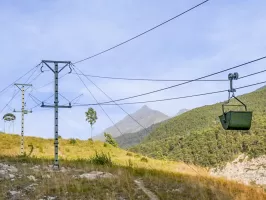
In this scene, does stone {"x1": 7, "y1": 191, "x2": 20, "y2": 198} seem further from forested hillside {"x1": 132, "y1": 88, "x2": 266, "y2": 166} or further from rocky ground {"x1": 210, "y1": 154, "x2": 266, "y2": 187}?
forested hillside {"x1": 132, "y1": 88, "x2": 266, "y2": 166}

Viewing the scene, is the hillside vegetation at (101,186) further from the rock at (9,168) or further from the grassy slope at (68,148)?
the grassy slope at (68,148)

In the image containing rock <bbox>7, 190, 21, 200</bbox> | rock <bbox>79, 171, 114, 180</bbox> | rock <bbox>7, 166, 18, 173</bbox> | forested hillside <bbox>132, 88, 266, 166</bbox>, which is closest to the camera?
rock <bbox>7, 190, 21, 200</bbox>

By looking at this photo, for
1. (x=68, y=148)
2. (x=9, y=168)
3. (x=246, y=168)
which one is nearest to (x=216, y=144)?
(x=246, y=168)

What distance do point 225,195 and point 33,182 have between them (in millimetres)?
7967

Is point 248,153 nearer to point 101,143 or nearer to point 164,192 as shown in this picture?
point 101,143

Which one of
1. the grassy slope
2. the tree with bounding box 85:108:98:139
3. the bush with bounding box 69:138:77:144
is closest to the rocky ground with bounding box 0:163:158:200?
the grassy slope

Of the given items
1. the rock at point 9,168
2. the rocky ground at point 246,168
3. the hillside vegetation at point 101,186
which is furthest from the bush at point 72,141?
the rocky ground at point 246,168

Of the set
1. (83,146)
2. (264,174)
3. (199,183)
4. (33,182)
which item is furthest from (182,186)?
(264,174)

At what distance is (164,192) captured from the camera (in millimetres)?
16297

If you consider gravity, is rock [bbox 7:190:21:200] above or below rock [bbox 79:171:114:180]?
below

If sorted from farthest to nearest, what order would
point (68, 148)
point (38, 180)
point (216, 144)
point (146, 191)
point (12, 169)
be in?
point (216, 144)
point (68, 148)
point (12, 169)
point (38, 180)
point (146, 191)

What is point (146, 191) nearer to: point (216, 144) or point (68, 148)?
point (68, 148)

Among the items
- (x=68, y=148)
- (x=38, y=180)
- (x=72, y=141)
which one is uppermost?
(x=72, y=141)

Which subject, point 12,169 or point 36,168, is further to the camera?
point 36,168
